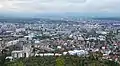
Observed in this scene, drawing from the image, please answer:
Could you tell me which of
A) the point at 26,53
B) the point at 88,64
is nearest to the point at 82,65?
the point at 88,64

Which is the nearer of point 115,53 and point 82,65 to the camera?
point 82,65

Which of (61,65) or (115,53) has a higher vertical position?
(61,65)

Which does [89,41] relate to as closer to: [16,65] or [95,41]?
[95,41]

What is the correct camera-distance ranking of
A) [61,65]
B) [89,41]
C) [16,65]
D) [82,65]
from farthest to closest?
1. [89,41]
2. [82,65]
3. [16,65]
4. [61,65]

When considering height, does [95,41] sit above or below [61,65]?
below

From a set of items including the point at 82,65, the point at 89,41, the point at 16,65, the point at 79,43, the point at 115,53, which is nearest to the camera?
the point at 16,65

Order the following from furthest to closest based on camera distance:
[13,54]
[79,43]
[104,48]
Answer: [79,43] < [104,48] < [13,54]

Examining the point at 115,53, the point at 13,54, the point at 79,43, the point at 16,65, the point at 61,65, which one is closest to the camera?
the point at 61,65

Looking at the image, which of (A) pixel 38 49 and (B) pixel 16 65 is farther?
(A) pixel 38 49

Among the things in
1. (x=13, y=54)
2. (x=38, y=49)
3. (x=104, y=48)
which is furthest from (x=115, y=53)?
(x=13, y=54)

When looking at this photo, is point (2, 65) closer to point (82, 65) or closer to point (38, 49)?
point (82, 65)
